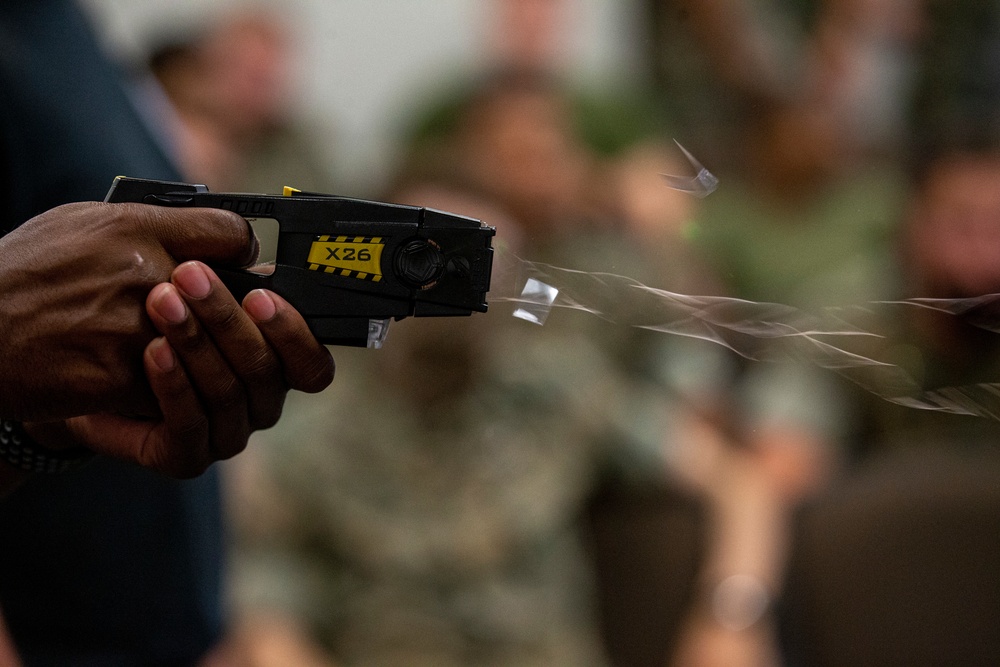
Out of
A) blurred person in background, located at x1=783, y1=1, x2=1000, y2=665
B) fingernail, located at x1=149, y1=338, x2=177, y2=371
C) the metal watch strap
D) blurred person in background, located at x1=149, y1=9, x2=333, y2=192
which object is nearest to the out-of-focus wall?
blurred person in background, located at x1=149, y1=9, x2=333, y2=192

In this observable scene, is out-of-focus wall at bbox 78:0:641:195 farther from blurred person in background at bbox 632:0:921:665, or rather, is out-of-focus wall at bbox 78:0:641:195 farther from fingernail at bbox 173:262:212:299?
fingernail at bbox 173:262:212:299

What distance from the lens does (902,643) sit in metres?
1.31

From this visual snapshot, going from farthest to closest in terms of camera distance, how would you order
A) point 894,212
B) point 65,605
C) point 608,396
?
point 608,396 < point 894,212 < point 65,605

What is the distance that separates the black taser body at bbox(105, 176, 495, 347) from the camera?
50cm

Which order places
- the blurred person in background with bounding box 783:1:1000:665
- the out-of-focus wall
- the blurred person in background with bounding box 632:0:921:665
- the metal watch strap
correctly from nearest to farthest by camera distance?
the metal watch strap < the blurred person in background with bounding box 783:1:1000:665 < the blurred person in background with bounding box 632:0:921:665 < the out-of-focus wall

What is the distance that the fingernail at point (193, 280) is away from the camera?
0.48m

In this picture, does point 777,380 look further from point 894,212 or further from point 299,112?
point 299,112

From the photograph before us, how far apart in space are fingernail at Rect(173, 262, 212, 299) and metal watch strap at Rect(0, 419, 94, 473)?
168mm

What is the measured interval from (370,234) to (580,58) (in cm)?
219

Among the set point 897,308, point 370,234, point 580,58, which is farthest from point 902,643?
point 580,58

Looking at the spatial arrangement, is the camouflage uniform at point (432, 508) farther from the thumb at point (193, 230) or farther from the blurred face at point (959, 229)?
the thumb at point (193, 230)

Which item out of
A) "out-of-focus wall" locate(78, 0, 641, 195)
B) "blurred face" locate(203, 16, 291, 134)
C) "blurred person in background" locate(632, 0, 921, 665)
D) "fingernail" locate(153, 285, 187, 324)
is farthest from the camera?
"out-of-focus wall" locate(78, 0, 641, 195)

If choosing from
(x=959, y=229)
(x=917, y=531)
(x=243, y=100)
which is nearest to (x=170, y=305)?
(x=959, y=229)

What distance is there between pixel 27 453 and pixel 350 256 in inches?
9.1
